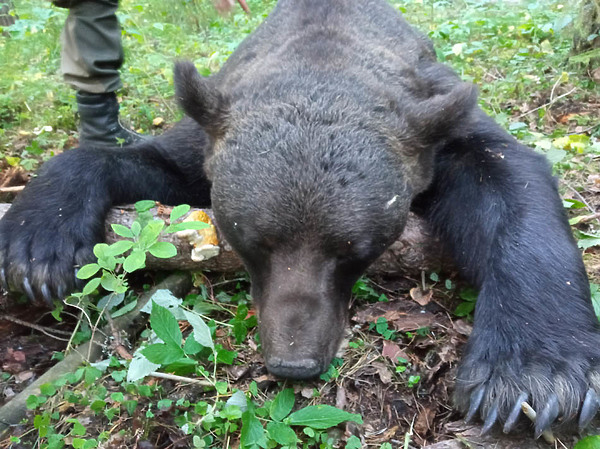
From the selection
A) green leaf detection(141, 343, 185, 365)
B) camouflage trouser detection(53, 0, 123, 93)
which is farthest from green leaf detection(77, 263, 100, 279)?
camouflage trouser detection(53, 0, 123, 93)

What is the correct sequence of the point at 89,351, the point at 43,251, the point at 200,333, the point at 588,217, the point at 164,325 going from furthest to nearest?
the point at 588,217, the point at 43,251, the point at 89,351, the point at 200,333, the point at 164,325

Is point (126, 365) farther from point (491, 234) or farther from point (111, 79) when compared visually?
point (111, 79)

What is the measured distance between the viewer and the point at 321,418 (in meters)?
2.23

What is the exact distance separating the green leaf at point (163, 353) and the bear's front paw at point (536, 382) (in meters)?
1.18

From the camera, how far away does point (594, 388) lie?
2.36 meters

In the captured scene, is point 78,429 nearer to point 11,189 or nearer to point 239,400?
point 239,400

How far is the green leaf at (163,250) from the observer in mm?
2543

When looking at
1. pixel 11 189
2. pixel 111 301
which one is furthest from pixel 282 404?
pixel 11 189

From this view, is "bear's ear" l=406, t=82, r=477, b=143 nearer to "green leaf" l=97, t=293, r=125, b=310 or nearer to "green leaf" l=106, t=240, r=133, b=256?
"green leaf" l=106, t=240, r=133, b=256

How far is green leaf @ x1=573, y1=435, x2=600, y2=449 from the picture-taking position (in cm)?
218

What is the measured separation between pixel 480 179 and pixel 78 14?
3.74 meters

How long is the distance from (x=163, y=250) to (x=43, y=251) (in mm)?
952

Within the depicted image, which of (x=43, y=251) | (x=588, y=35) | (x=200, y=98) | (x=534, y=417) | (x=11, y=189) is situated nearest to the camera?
(x=534, y=417)

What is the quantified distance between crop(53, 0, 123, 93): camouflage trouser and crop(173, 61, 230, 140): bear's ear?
97.4 inches
